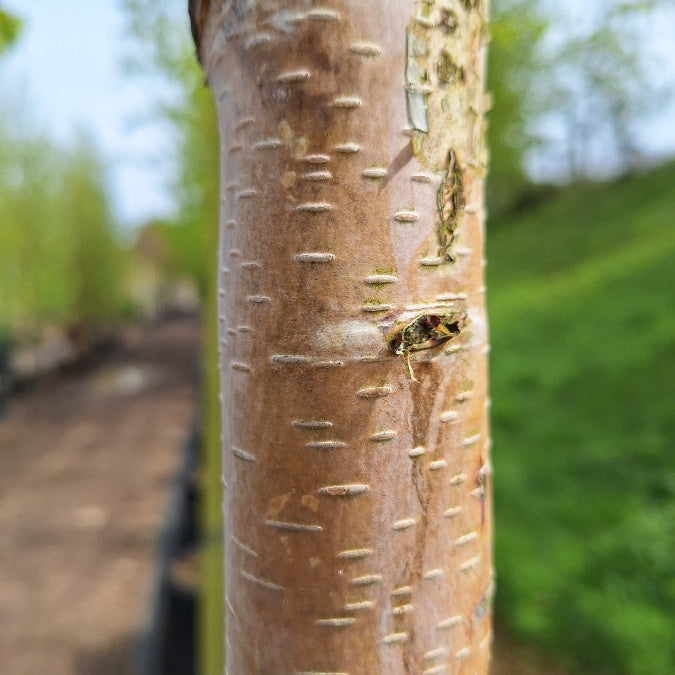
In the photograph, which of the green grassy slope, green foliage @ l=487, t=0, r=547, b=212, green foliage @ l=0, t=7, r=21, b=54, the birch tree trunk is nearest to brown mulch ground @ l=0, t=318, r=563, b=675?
the green grassy slope

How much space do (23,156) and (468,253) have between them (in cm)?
1895

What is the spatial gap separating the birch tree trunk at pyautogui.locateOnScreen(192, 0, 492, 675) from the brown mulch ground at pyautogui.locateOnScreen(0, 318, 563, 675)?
361 centimetres

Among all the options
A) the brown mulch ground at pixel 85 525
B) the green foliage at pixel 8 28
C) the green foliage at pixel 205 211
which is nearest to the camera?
the green foliage at pixel 8 28

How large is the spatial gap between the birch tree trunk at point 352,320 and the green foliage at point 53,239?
16939 millimetres

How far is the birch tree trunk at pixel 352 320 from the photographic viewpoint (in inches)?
29.3

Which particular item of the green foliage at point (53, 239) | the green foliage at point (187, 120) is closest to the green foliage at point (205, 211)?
the green foliage at point (187, 120)

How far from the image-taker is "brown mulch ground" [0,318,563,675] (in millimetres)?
5207

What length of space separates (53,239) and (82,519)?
12.0 metres

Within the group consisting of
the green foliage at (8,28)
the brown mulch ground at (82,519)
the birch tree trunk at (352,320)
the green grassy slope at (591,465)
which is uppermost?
the green foliage at (8,28)

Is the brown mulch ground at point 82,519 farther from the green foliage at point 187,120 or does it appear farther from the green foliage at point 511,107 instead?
the green foliage at point 511,107

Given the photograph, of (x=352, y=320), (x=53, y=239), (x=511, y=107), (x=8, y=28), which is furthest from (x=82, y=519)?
(x=511, y=107)

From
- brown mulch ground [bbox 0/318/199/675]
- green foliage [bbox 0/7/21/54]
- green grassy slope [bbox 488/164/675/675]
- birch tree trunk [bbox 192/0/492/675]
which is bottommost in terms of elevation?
brown mulch ground [bbox 0/318/199/675]

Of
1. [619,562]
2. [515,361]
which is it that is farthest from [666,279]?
[619,562]

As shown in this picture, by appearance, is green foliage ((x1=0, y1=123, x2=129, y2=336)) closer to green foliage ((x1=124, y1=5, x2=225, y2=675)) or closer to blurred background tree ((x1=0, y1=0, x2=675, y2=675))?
blurred background tree ((x1=0, y1=0, x2=675, y2=675))
